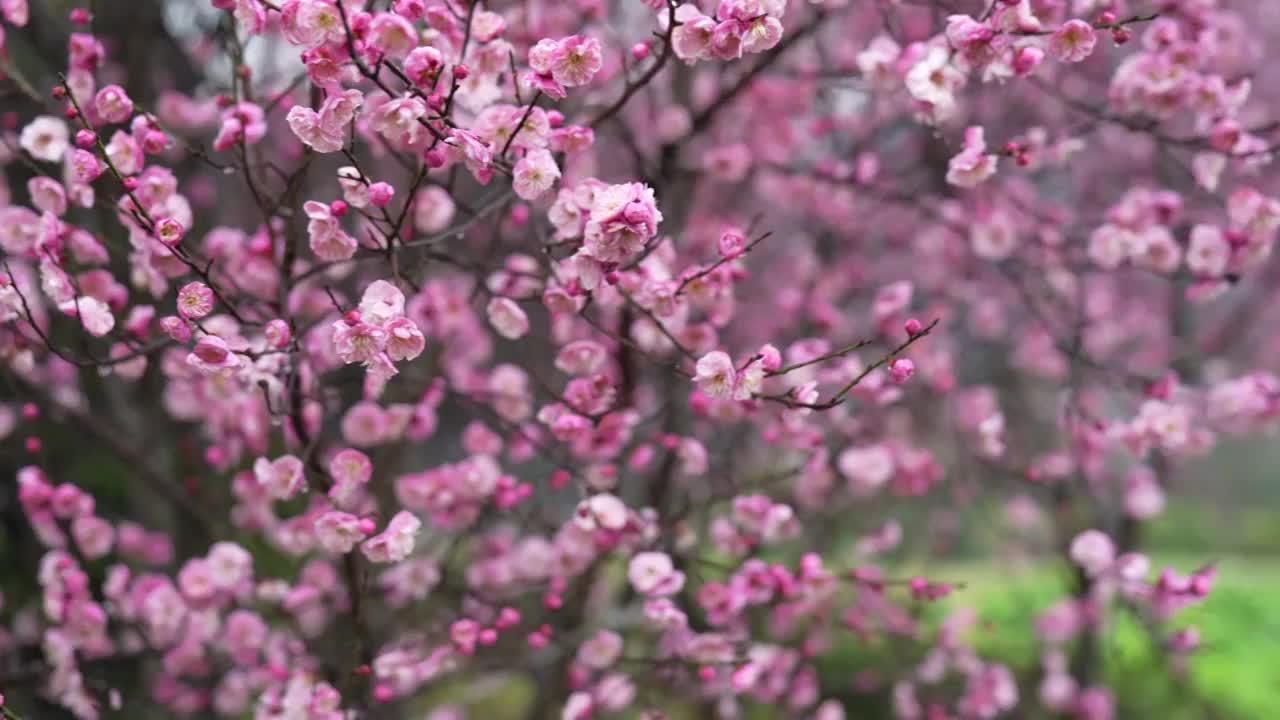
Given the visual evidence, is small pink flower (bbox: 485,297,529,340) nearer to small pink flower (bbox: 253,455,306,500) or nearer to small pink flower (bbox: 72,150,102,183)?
small pink flower (bbox: 253,455,306,500)

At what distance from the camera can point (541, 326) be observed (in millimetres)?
5301

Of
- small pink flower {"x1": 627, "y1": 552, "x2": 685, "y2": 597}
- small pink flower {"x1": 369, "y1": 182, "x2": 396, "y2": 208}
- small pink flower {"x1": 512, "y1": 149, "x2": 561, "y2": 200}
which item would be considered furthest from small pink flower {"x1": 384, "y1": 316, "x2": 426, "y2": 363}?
small pink flower {"x1": 627, "y1": 552, "x2": 685, "y2": 597}

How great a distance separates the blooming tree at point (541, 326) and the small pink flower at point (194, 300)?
0.01 meters

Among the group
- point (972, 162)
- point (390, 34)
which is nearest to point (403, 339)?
point (390, 34)

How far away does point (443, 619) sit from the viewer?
10.7 ft

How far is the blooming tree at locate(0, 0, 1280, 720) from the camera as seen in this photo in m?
2.10

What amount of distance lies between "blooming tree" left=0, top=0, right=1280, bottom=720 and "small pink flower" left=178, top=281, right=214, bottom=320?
1 cm

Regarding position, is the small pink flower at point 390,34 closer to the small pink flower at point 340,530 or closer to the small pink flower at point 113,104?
the small pink flower at point 113,104

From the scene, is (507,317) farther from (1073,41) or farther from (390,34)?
(1073,41)

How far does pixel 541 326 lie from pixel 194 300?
3387 mm

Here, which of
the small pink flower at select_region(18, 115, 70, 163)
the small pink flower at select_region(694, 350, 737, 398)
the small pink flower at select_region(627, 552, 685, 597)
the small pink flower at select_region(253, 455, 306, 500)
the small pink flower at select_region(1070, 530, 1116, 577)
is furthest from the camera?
the small pink flower at select_region(1070, 530, 1116, 577)

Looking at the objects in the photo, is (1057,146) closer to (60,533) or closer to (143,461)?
(143,461)

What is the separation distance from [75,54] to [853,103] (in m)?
3.58

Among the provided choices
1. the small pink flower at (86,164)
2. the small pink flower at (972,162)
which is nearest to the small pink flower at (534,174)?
the small pink flower at (86,164)
